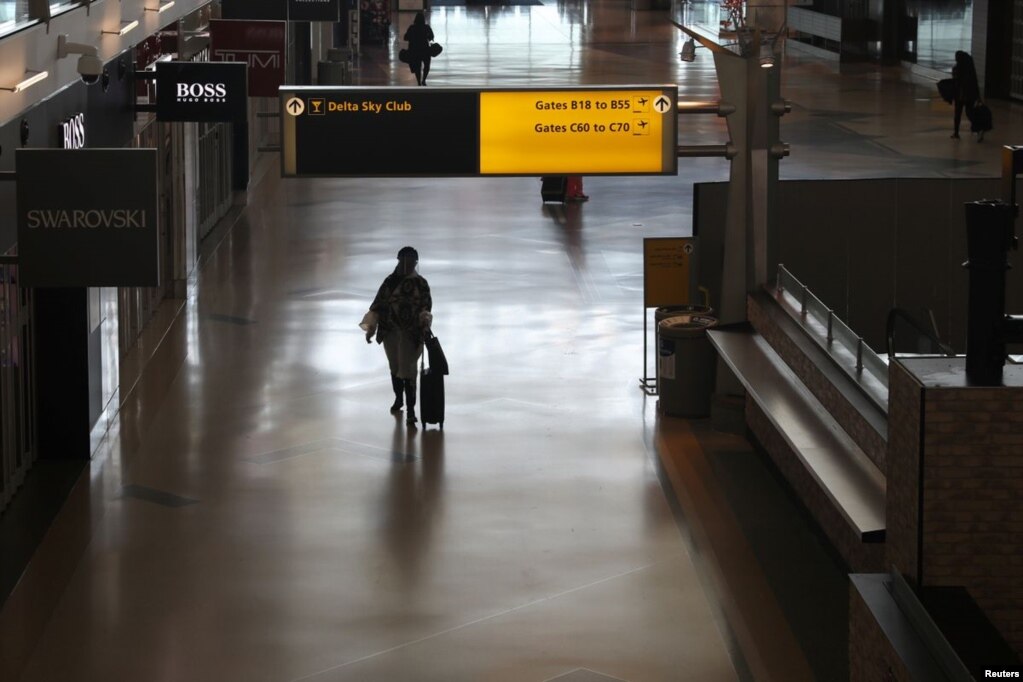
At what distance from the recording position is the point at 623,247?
21859 millimetres

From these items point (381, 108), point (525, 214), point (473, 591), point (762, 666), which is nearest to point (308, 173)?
point (381, 108)

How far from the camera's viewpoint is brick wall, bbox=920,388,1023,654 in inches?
283

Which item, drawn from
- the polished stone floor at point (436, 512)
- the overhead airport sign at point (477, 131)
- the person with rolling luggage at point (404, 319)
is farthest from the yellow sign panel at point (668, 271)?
the overhead airport sign at point (477, 131)

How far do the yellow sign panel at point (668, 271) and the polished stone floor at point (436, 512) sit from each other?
2.92ft

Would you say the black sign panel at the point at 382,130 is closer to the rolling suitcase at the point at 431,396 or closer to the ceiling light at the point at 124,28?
the ceiling light at the point at 124,28

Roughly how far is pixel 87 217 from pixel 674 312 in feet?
22.5

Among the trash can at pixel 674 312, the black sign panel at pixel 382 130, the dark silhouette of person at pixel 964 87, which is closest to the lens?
the black sign panel at pixel 382 130

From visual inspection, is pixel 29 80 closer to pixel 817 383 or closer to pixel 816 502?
pixel 817 383

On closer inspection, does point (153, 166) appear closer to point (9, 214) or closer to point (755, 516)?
point (9, 214)

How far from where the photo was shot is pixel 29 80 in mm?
9812

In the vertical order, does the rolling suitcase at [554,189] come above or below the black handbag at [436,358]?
above

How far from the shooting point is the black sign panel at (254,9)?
882 inches

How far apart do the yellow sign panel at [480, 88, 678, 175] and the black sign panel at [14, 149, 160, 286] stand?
3483mm

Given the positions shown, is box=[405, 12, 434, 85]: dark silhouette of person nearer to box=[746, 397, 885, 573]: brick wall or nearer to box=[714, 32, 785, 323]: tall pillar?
box=[714, 32, 785, 323]: tall pillar
